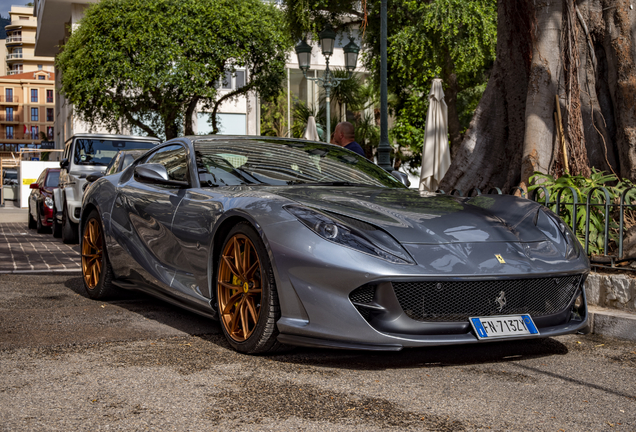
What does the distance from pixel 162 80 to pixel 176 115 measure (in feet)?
10.1

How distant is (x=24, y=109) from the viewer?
123500 mm

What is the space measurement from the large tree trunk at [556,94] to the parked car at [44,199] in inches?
359

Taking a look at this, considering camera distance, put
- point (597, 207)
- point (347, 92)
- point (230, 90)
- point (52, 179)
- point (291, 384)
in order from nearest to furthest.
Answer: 1. point (291, 384)
2. point (597, 207)
3. point (52, 179)
4. point (347, 92)
5. point (230, 90)

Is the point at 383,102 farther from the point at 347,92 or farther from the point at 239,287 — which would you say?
the point at 347,92

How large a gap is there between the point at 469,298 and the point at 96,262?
363 cm

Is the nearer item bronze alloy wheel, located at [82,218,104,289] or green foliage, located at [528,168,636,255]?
green foliage, located at [528,168,636,255]

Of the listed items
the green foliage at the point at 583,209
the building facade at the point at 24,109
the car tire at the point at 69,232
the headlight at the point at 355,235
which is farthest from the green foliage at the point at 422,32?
the building facade at the point at 24,109

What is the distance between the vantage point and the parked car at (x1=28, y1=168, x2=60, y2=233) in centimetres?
1488

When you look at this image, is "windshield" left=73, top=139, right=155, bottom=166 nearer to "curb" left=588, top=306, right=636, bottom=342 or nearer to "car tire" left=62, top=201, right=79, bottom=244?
"car tire" left=62, top=201, right=79, bottom=244

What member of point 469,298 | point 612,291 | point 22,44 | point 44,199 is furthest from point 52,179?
point 22,44

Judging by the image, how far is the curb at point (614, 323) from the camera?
197 inches

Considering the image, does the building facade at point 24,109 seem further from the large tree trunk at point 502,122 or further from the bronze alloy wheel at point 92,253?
the bronze alloy wheel at point 92,253

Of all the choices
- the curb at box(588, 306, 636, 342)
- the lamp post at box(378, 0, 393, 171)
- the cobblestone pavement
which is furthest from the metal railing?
the lamp post at box(378, 0, 393, 171)

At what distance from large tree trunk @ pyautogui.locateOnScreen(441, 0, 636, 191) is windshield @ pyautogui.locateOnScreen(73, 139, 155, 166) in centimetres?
640
